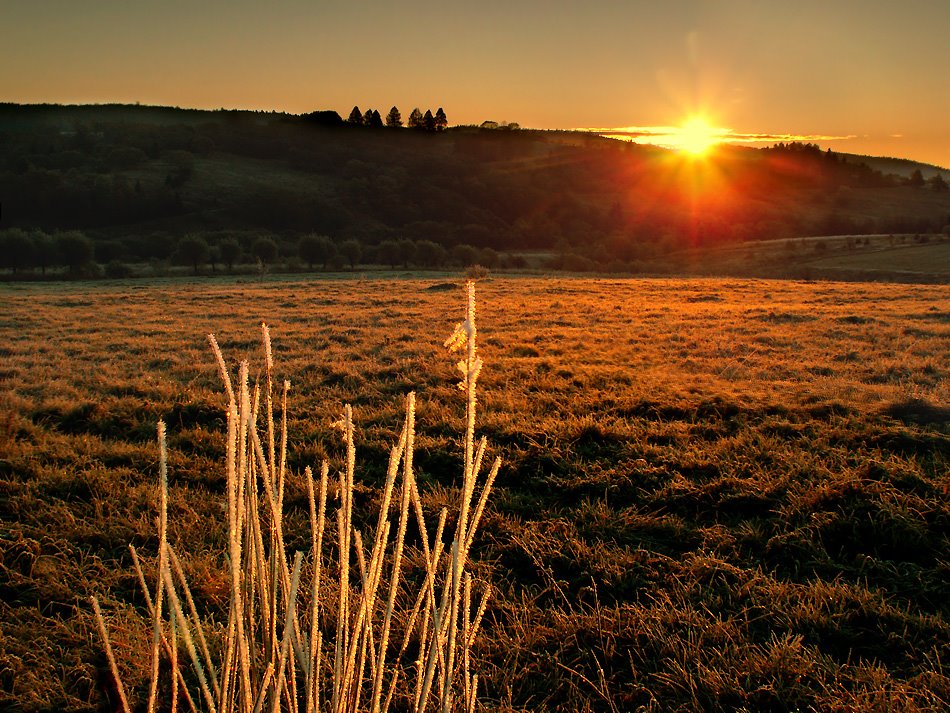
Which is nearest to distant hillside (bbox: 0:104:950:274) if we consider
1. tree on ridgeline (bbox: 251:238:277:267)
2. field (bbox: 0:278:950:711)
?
tree on ridgeline (bbox: 251:238:277:267)

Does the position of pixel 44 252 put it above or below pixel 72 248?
below

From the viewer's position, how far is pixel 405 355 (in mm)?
11789

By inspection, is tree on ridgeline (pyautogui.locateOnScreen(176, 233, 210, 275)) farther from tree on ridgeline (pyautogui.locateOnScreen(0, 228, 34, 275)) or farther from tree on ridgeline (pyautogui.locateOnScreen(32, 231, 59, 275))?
tree on ridgeline (pyautogui.locateOnScreen(0, 228, 34, 275))

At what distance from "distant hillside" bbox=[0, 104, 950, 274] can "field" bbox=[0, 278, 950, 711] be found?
52612 millimetres

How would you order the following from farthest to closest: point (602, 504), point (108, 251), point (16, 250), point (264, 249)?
point (108, 251)
point (264, 249)
point (16, 250)
point (602, 504)

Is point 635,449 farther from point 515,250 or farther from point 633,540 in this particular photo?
point 515,250

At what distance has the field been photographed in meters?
3.41

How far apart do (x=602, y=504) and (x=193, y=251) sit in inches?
2037

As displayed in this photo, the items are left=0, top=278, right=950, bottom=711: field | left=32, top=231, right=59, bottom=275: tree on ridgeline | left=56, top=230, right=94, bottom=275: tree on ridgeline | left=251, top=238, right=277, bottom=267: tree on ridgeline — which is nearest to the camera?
left=0, top=278, right=950, bottom=711: field

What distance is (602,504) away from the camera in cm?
529

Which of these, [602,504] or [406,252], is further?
[406,252]

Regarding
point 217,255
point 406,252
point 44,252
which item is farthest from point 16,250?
point 406,252

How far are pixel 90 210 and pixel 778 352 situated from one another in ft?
289

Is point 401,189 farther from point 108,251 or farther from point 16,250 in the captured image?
point 16,250
